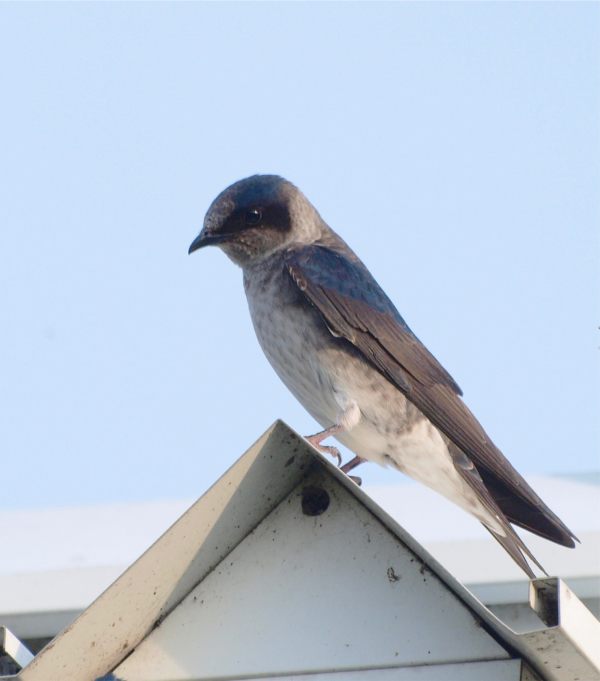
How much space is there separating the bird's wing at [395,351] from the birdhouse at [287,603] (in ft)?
3.90

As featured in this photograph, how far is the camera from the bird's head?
444cm

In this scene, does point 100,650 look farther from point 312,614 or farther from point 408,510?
point 408,510

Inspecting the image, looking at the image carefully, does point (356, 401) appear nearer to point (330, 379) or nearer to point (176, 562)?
point (330, 379)

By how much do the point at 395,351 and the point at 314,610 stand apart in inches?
62.7

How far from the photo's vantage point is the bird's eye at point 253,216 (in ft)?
14.7

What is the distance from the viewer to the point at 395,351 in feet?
13.5

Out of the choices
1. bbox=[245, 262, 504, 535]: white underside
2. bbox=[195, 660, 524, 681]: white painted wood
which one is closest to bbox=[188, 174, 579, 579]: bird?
bbox=[245, 262, 504, 535]: white underside

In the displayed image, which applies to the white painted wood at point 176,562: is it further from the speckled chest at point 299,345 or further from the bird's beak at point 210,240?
the bird's beak at point 210,240

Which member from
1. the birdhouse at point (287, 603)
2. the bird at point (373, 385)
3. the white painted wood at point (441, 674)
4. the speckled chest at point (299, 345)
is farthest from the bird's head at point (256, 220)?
the white painted wood at point (441, 674)

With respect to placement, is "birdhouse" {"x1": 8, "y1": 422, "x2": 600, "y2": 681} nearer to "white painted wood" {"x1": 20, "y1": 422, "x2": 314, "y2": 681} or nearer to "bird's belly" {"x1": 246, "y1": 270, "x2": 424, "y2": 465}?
"white painted wood" {"x1": 20, "y1": 422, "x2": 314, "y2": 681}

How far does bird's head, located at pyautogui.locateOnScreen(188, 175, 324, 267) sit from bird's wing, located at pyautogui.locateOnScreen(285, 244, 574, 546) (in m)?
0.16

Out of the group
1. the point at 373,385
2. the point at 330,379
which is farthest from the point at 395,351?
the point at 330,379

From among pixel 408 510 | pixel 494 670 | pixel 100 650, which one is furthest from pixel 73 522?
pixel 494 670

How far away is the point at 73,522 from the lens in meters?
4.75
